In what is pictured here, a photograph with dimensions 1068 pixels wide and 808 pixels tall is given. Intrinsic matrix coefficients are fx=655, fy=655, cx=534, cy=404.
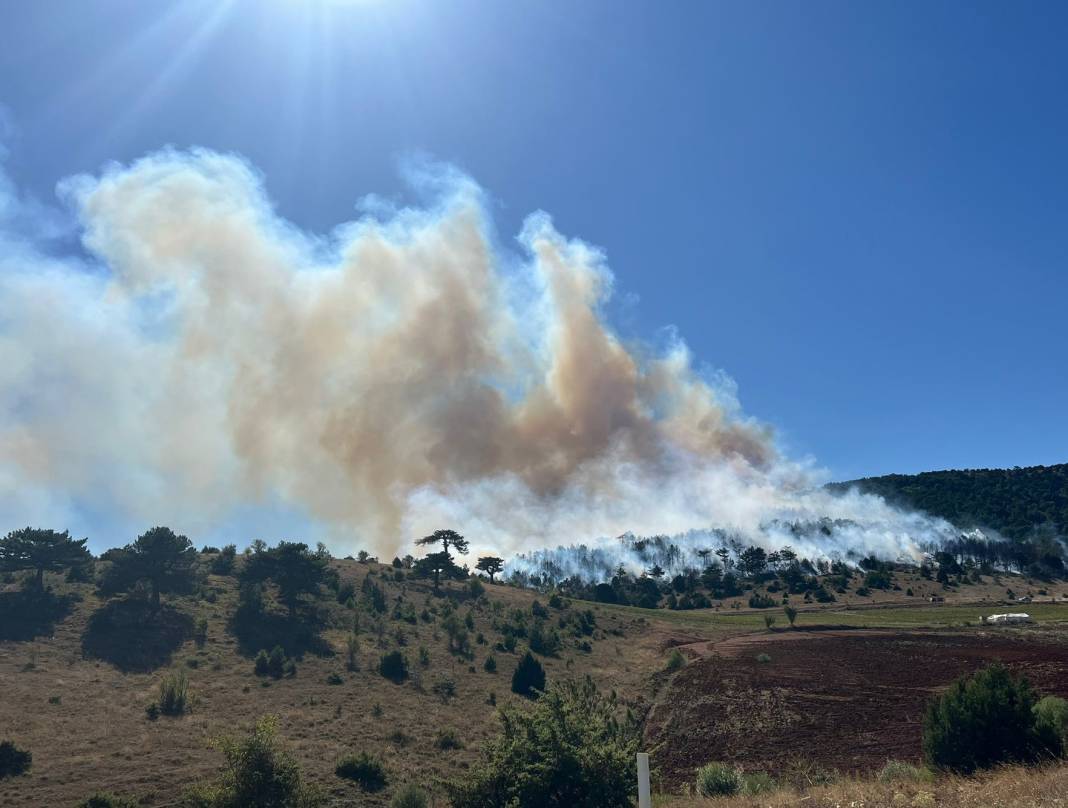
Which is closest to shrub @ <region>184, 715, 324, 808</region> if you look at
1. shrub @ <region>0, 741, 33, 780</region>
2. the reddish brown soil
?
shrub @ <region>0, 741, 33, 780</region>

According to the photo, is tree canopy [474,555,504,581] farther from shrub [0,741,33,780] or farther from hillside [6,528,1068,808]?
shrub [0,741,33,780]

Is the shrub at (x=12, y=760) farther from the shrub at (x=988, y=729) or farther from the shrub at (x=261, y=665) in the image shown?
the shrub at (x=988, y=729)

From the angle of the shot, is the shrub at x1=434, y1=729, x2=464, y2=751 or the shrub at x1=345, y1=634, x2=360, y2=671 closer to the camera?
the shrub at x1=434, y1=729, x2=464, y2=751

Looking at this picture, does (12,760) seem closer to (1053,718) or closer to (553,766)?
(553,766)

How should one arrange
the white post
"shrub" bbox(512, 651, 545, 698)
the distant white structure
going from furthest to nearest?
the distant white structure < "shrub" bbox(512, 651, 545, 698) < the white post

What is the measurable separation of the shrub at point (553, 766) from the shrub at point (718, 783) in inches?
212

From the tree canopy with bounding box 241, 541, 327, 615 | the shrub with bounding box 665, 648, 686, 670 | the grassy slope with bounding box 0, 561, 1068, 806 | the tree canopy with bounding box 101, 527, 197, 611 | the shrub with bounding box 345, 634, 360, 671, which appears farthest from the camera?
the tree canopy with bounding box 241, 541, 327, 615

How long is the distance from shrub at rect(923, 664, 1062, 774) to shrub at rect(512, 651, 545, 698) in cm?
3436

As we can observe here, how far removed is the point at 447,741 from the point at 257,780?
18.8m

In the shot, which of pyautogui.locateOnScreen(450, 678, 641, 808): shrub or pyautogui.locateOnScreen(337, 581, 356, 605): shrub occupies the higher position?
Result: pyautogui.locateOnScreen(337, 581, 356, 605): shrub

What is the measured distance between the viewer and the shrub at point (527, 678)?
170 feet

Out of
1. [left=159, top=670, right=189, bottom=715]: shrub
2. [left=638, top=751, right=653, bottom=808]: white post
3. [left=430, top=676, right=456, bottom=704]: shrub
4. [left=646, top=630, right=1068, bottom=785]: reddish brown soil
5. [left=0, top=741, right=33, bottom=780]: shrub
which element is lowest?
[left=646, top=630, right=1068, bottom=785]: reddish brown soil

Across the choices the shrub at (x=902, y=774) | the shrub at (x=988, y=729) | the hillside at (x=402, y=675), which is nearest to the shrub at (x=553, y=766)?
the hillside at (x=402, y=675)

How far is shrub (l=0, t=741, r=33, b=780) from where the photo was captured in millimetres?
28672
